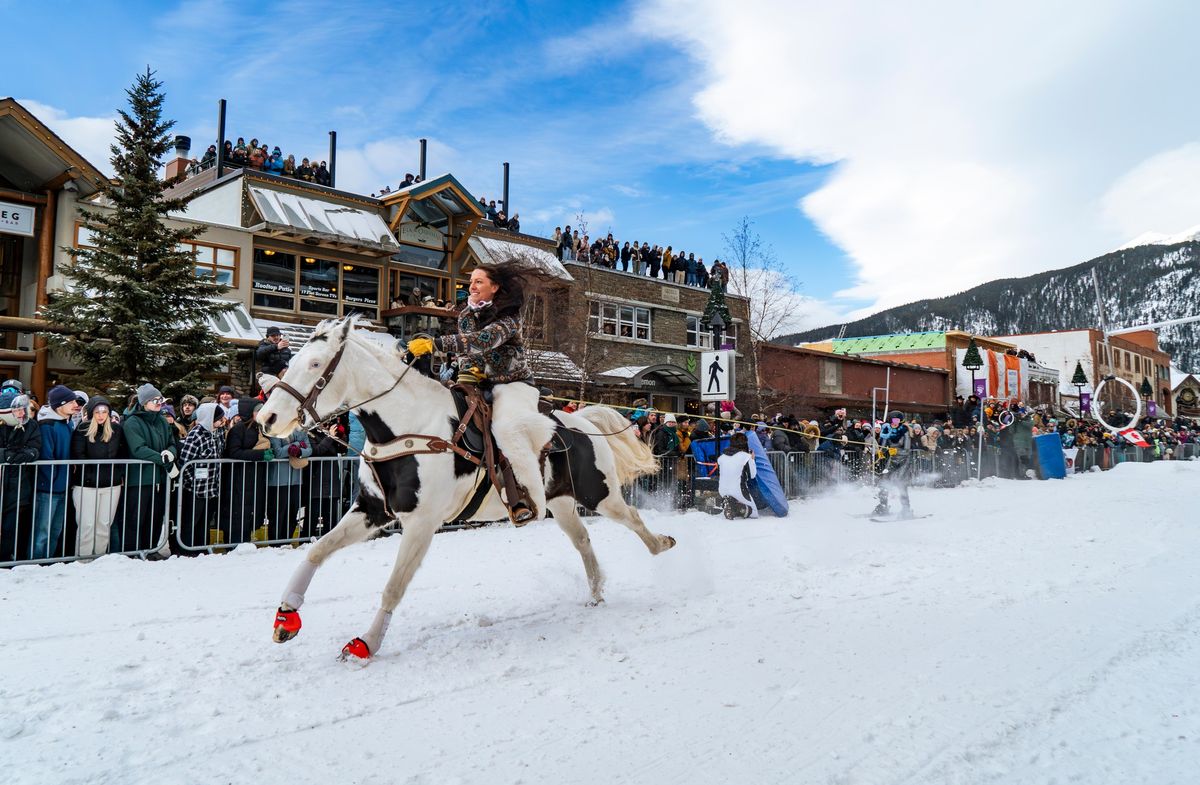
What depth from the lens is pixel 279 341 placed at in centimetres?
897

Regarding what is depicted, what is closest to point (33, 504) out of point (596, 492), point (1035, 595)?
point (596, 492)

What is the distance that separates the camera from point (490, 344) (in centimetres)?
572

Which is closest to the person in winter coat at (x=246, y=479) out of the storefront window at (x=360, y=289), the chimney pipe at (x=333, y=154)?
the storefront window at (x=360, y=289)

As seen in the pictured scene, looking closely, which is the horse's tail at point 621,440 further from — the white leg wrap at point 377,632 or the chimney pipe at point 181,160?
the chimney pipe at point 181,160

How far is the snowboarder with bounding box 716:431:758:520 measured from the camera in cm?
1252

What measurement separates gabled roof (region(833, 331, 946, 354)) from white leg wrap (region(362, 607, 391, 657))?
4712 cm

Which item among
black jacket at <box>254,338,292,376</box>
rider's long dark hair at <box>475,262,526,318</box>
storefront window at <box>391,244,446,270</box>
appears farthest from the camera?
storefront window at <box>391,244,446,270</box>

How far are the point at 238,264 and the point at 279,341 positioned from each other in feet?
43.9

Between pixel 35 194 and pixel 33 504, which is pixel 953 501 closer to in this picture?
pixel 33 504

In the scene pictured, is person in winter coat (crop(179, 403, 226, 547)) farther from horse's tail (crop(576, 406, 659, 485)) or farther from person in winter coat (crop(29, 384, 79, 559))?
horse's tail (crop(576, 406, 659, 485))

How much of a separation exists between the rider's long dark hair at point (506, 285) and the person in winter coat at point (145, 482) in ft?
15.7

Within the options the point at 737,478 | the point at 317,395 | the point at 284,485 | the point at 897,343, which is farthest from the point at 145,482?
the point at 897,343

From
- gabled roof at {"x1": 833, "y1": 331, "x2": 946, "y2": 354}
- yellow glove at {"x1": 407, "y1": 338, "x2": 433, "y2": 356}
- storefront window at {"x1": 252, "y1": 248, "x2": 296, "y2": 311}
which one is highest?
gabled roof at {"x1": 833, "y1": 331, "x2": 946, "y2": 354}

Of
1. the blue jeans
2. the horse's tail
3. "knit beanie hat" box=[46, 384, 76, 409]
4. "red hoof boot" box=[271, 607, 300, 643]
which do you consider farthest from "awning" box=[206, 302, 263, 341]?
"red hoof boot" box=[271, 607, 300, 643]
